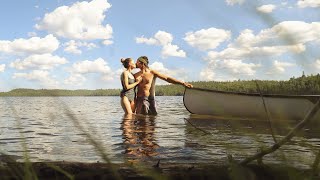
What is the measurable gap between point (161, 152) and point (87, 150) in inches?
51.5

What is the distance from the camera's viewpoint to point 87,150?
6980 mm

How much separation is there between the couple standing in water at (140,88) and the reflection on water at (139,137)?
0.39 m

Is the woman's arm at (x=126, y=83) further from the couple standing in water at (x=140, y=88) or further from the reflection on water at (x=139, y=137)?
the reflection on water at (x=139, y=137)

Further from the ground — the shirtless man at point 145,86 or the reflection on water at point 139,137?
the shirtless man at point 145,86

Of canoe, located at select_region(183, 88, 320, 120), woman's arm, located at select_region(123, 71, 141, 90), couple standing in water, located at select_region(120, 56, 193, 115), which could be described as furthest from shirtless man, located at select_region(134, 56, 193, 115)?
canoe, located at select_region(183, 88, 320, 120)

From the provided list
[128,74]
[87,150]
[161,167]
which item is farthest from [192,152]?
[128,74]

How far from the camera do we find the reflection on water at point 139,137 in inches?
266

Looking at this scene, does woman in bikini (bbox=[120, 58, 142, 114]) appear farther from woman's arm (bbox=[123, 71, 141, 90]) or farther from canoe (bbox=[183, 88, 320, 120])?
canoe (bbox=[183, 88, 320, 120])

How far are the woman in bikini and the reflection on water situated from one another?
1.27 feet

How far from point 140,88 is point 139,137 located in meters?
4.65

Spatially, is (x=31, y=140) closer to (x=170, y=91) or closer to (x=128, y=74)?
(x=128, y=74)

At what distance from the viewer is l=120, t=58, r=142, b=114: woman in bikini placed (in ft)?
42.1

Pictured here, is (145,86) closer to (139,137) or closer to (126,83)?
(126,83)

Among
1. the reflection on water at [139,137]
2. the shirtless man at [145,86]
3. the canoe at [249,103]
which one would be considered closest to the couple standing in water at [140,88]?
the shirtless man at [145,86]
